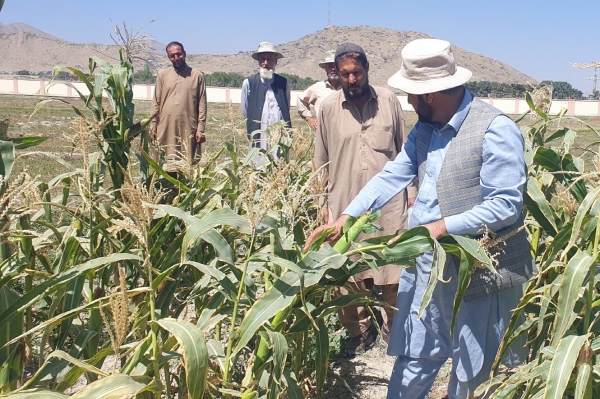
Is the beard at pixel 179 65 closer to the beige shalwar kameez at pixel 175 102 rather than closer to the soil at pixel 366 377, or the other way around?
the beige shalwar kameez at pixel 175 102

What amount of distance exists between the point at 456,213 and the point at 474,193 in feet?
0.31

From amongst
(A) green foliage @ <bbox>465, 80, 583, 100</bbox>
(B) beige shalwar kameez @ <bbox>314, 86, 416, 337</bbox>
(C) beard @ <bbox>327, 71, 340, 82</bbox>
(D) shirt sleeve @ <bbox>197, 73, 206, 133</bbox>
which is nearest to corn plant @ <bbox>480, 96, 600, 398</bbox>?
(B) beige shalwar kameez @ <bbox>314, 86, 416, 337</bbox>

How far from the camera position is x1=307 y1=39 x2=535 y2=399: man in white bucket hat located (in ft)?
7.29

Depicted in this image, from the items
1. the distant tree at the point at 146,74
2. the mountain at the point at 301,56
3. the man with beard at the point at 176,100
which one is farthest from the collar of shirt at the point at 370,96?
the mountain at the point at 301,56

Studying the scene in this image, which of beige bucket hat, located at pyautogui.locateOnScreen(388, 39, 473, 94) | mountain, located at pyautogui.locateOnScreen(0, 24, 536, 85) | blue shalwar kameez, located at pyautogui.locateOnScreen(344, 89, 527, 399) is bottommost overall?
blue shalwar kameez, located at pyautogui.locateOnScreen(344, 89, 527, 399)

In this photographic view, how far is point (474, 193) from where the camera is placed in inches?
92.1

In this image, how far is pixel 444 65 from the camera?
231 cm

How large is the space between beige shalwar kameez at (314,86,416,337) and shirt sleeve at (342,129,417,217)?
35.7 inches

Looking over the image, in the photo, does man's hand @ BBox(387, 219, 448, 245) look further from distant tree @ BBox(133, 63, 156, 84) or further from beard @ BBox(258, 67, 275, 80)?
beard @ BBox(258, 67, 275, 80)

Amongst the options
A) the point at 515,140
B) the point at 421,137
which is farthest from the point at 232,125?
the point at 515,140

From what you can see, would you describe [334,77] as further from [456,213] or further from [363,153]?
[456,213]

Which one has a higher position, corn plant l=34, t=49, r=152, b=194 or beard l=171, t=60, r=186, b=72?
beard l=171, t=60, r=186, b=72

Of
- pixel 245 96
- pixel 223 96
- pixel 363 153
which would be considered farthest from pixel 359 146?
pixel 223 96

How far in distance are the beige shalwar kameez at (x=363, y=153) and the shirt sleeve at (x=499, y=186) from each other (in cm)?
135
